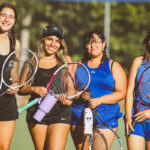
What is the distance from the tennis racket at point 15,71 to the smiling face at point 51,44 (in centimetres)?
21

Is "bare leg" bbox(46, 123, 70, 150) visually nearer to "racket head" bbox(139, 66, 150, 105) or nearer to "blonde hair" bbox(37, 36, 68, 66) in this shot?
"blonde hair" bbox(37, 36, 68, 66)

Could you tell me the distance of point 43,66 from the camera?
4859 mm

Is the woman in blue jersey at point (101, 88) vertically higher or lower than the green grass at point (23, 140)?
higher

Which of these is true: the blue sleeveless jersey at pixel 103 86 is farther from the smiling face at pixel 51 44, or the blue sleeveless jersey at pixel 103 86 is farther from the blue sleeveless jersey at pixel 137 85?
the smiling face at pixel 51 44

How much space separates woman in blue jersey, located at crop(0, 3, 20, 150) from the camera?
4609 mm

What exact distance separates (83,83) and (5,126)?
43.3 inches

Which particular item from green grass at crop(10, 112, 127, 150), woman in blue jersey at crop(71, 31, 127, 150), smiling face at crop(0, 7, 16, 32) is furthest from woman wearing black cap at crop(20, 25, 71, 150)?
green grass at crop(10, 112, 127, 150)

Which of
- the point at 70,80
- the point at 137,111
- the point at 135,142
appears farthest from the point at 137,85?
the point at 70,80

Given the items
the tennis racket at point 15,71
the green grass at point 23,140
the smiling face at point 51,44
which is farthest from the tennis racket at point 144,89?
the green grass at point 23,140

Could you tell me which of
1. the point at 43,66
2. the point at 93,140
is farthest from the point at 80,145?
the point at 43,66

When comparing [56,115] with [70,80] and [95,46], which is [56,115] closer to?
[70,80]

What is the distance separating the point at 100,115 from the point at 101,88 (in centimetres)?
34

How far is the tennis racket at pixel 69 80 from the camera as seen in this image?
4777 mm

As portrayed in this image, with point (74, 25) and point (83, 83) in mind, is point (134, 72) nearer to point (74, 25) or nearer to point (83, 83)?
point (83, 83)
